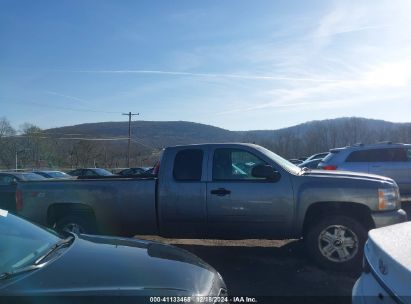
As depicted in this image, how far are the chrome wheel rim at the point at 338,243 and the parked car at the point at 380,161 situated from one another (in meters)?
6.54

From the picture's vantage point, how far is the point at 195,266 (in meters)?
3.45

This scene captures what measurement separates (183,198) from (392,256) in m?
4.42

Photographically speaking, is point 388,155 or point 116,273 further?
point 388,155

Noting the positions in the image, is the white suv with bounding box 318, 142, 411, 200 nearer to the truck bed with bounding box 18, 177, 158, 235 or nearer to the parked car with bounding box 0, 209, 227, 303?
the truck bed with bounding box 18, 177, 158, 235

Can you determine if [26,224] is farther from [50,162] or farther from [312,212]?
[50,162]

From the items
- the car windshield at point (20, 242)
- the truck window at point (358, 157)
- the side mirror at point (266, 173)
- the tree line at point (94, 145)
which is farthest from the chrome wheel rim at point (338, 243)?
the tree line at point (94, 145)

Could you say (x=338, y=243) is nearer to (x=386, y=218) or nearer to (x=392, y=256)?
(x=386, y=218)

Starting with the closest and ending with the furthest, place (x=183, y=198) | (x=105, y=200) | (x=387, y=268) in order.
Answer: (x=387, y=268) → (x=183, y=198) → (x=105, y=200)

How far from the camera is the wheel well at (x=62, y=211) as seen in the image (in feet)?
23.5

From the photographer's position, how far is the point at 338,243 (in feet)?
20.3

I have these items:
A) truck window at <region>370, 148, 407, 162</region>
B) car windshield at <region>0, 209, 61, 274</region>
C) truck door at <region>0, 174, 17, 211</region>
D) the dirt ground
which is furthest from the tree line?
car windshield at <region>0, 209, 61, 274</region>

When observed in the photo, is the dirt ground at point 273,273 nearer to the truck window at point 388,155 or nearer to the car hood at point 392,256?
the car hood at point 392,256

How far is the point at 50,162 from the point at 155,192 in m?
61.8

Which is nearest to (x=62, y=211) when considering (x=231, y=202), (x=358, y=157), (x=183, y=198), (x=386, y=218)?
(x=183, y=198)
